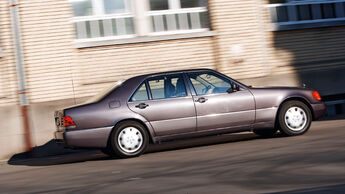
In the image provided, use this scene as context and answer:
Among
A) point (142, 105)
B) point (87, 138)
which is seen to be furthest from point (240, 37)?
point (87, 138)

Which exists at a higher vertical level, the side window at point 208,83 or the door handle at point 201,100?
the side window at point 208,83

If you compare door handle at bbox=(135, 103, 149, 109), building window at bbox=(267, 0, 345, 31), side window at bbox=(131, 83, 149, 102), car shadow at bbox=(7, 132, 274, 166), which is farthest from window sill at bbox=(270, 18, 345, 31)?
door handle at bbox=(135, 103, 149, 109)

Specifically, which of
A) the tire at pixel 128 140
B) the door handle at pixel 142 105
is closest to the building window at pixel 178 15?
the door handle at pixel 142 105

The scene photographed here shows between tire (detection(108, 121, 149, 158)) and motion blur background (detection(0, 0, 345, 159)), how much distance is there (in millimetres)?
3094

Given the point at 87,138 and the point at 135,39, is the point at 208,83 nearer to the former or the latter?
the point at 87,138

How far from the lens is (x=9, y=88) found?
41.9 feet

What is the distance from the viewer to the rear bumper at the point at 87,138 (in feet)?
30.7

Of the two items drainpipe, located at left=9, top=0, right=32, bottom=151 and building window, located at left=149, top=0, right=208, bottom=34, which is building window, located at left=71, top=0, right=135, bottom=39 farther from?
drainpipe, located at left=9, top=0, right=32, bottom=151

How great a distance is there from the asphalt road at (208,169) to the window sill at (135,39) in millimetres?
3317

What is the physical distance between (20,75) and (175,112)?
3836 mm

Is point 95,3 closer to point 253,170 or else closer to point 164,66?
point 164,66

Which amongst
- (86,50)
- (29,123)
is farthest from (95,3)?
(29,123)

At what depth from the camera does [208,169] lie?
7.54m

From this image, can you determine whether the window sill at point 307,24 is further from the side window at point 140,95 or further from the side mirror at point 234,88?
the side window at point 140,95
